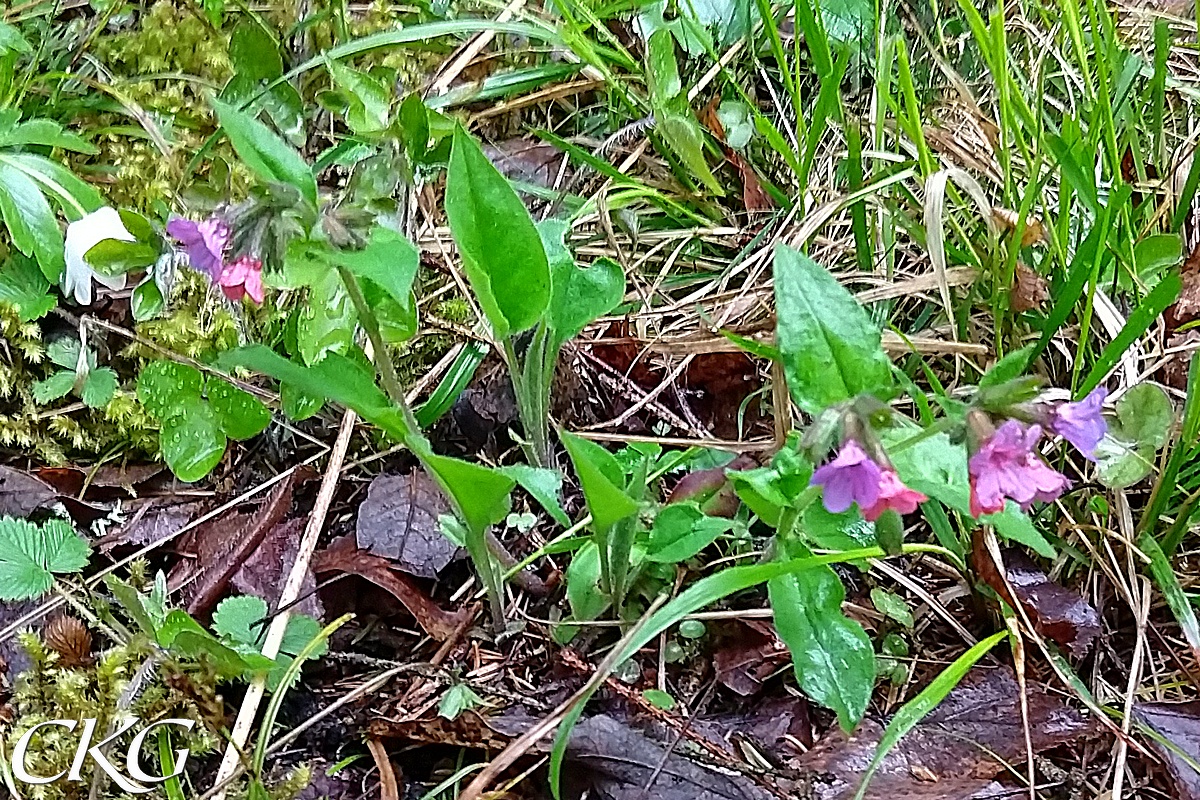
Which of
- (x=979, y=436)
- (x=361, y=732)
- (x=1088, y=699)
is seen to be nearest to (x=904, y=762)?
(x=1088, y=699)

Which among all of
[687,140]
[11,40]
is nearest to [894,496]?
[687,140]

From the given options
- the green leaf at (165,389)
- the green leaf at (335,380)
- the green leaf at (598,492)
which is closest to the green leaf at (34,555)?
the green leaf at (165,389)

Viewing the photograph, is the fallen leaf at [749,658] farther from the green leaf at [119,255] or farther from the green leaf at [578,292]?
the green leaf at [119,255]

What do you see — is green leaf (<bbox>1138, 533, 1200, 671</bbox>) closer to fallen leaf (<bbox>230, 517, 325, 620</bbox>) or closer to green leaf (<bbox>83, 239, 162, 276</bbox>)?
fallen leaf (<bbox>230, 517, 325, 620</bbox>)

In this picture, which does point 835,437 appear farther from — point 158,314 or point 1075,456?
Answer: point 158,314

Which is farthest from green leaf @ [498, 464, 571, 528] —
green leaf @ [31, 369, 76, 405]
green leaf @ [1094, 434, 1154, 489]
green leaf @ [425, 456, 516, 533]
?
green leaf @ [31, 369, 76, 405]

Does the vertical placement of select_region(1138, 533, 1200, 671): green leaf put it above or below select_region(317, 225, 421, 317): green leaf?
below
